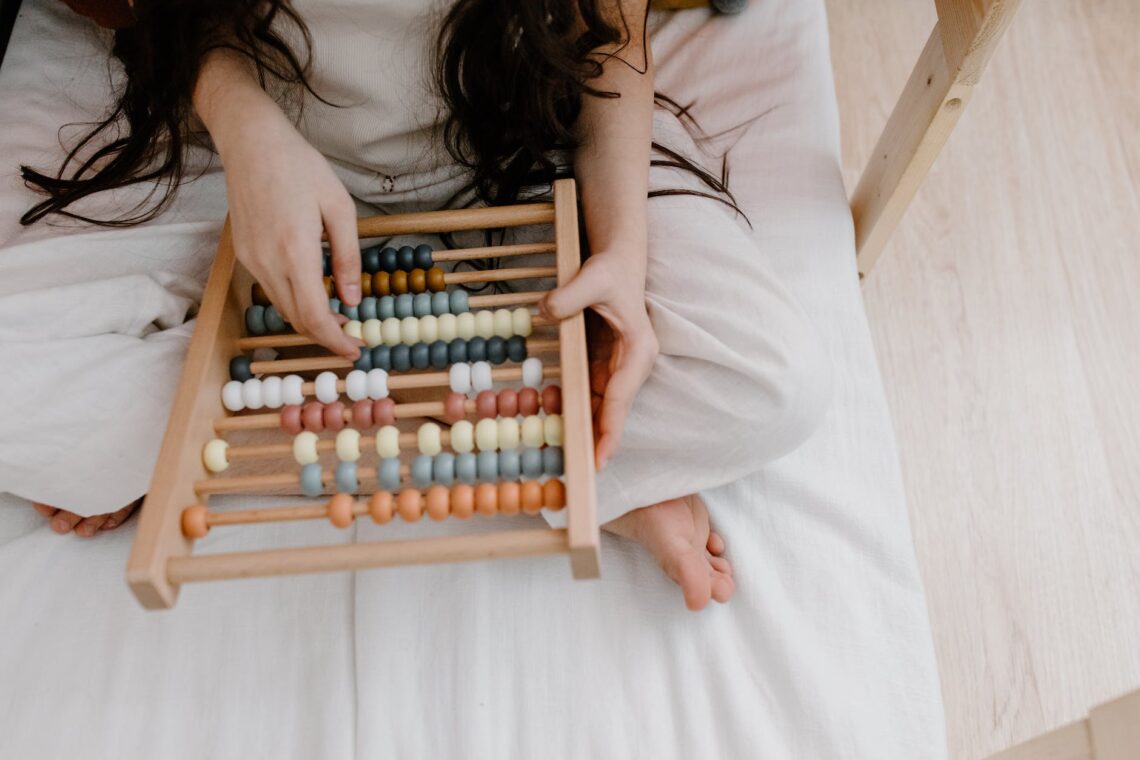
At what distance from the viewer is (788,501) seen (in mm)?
843

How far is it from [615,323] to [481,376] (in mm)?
109

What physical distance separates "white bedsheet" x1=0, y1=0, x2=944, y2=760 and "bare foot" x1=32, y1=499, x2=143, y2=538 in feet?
0.04

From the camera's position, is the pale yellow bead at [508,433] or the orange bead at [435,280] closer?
the pale yellow bead at [508,433]

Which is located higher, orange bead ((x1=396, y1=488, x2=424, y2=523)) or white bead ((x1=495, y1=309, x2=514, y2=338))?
white bead ((x1=495, y1=309, x2=514, y2=338))

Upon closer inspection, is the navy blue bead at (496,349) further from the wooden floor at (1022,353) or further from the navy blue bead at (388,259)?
the wooden floor at (1022,353)

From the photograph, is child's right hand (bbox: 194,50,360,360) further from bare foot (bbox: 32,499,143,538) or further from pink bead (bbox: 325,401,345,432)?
bare foot (bbox: 32,499,143,538)

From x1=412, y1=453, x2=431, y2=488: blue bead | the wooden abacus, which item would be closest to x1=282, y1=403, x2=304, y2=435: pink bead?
the wooden abacus

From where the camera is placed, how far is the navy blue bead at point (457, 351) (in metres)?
0.72

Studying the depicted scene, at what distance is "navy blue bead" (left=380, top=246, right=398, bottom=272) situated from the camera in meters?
0.78

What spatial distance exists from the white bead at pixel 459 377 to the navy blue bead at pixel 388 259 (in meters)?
0.13

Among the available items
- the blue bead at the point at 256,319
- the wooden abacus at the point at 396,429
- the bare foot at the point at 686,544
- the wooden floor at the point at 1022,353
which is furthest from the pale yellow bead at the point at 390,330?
the wooden floor at the point at 1022,353

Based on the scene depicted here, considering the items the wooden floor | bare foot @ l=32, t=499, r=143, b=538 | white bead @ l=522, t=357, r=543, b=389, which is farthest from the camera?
the wooden floor

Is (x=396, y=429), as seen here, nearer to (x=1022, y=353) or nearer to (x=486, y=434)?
(x=486, y=434)

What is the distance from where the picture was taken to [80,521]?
0.85 meters
